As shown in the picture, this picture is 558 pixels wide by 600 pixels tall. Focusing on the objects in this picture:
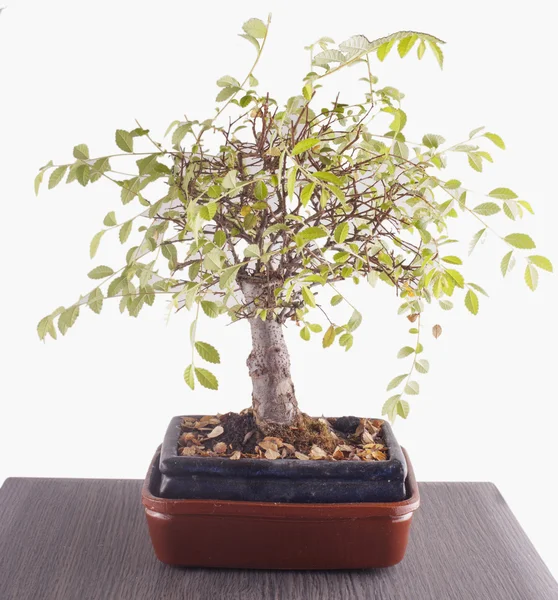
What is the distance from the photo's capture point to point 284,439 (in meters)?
1.26

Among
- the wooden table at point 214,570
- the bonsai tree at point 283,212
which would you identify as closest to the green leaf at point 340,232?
the bonsai tree at point 283,212

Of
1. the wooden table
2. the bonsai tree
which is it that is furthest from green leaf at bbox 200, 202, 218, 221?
the wooden table

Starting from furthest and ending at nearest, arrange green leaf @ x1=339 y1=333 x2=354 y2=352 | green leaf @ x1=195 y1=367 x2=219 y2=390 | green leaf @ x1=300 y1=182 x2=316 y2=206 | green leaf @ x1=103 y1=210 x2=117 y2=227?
green leaf @ x1=339 y1=333 x2=354 y2=352 → green leaf @ x1=103 y1=210 x2=117 y2=227 → green leaf @ x1=195 y1=367 x2=219 y2=390 → green leaf @ x1=300 y1=182 x2=316 y2=206

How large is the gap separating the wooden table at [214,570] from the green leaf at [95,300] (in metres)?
0.41

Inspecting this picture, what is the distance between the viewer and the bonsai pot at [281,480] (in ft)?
3.79

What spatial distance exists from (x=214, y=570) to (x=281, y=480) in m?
0.19

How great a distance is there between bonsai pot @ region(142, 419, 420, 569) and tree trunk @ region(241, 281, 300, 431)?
0.43ft

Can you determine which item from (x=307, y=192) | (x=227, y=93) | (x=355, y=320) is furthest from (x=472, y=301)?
(x=227, y=93)

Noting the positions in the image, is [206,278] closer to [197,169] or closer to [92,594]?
[197,169]

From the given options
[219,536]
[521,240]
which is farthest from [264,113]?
[219,536]

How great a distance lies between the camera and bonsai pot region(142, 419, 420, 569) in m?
1.16

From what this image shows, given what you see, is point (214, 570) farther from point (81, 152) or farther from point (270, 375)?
point (81, 152)

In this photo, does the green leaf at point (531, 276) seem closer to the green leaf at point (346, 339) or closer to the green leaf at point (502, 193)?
the green leaf at point (502, 193)

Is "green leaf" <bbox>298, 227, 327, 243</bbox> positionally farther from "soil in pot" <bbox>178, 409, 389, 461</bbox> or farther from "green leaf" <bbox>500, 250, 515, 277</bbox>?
"soil in pot" <bbox>178, 409, 389, 461</bbox>
